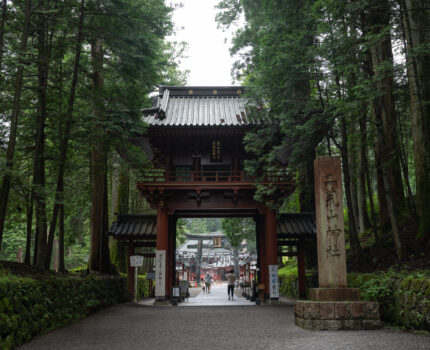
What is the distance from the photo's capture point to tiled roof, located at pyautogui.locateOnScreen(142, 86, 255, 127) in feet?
46.1

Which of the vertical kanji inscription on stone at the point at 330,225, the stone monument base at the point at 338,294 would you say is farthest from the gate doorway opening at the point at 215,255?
the stone monument base at the point at 338,294

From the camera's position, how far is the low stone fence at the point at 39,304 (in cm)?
567

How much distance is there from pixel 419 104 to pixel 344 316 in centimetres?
476

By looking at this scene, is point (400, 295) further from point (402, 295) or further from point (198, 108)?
point (198, 108)

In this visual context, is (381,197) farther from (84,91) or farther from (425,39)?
(84,91)

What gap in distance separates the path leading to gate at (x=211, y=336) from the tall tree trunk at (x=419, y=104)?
325 cm

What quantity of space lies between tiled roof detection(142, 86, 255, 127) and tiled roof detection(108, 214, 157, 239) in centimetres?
447

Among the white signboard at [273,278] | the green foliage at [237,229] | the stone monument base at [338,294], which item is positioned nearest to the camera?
the stone monument base at [338,294]

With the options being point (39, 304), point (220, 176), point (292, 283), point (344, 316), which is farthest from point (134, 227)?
point (344, 316)

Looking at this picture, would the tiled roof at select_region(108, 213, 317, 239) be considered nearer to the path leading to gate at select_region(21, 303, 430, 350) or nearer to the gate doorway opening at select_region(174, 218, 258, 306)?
the path leading to gate at select_region(21, 303, 430, 350)

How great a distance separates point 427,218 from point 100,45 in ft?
42.5

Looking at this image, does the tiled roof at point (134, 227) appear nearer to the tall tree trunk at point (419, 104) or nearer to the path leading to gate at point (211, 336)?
→ the path leading to gate at point (211, 336)

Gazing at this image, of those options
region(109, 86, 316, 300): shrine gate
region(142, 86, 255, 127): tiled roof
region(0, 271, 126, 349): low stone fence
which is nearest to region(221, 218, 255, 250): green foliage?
region(109, 86, 316, 300): shrine gate

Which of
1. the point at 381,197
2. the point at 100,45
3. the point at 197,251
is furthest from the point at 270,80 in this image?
the point at 197,251
